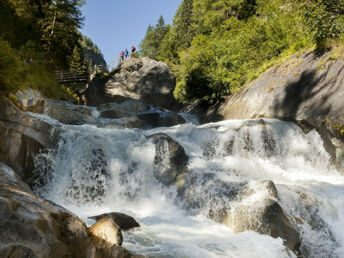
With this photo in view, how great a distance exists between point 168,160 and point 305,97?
697 centimetres

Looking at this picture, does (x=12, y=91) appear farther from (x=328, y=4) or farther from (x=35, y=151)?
(x=328, y=4)

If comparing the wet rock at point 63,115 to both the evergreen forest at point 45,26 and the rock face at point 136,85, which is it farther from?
the rock face at point 136,85

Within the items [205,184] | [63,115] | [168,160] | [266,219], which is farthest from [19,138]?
[266,219]

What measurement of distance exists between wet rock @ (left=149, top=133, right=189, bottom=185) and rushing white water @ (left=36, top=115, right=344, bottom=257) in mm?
227

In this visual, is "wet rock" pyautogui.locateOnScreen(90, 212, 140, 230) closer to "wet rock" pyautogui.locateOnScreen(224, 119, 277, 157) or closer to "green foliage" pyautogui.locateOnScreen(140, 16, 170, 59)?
"wet rock" pyautogui.locateOnScreen(224, 119, 277, 157)

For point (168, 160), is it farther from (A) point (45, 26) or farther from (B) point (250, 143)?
(A) point (45, 26)

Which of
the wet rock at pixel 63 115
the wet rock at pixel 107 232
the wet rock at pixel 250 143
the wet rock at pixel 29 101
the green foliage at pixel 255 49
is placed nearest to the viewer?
the wet rock at pixel 107 232

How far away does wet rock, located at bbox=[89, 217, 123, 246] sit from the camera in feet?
12.6

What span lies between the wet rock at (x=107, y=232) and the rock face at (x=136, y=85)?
21.4 m

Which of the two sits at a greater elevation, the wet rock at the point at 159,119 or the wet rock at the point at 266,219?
the wet rock at the point at 159,119

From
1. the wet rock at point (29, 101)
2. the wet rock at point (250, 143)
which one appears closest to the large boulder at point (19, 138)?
the wet rock at point (29, 101)

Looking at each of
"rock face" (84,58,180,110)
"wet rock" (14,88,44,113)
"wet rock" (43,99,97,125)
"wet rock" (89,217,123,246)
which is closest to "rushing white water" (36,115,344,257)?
"wet rock" (89,217,123,246)

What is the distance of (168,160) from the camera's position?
9.48 metres

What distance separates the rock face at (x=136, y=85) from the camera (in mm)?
25219
